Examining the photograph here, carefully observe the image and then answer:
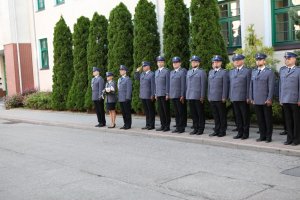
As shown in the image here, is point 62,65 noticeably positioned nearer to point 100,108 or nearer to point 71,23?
point 71,23

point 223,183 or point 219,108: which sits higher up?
point 219,108

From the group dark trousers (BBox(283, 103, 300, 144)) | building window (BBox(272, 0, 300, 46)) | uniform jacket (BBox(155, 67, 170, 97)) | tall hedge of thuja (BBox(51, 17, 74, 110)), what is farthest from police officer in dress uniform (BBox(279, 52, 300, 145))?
tall hedge of thuja (BBox(51, 17, 74, 110))

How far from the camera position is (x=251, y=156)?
28.2 feet

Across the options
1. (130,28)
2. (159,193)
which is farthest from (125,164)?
(130,28)

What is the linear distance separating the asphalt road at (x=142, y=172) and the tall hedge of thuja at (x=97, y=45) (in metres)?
6.94

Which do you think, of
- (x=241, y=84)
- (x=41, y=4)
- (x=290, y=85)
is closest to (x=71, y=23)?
(x=41, y=4)

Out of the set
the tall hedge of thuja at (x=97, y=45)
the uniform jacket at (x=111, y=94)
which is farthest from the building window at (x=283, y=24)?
the tall hedge of thuja at (x=97, y=45)

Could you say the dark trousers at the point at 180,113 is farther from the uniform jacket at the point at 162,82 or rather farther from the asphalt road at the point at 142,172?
the asphalt road at the point at 142,172

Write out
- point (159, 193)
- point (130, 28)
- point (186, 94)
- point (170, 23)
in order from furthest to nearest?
point (130, 28) < point (170, 23) < point (186, 94) < point (159, 193)

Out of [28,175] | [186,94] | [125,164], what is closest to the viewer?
[28,175]

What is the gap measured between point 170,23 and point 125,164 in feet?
22.8

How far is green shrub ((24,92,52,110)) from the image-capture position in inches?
861

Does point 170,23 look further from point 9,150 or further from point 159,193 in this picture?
point 159,193

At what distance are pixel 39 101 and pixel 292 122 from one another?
15691 mm
